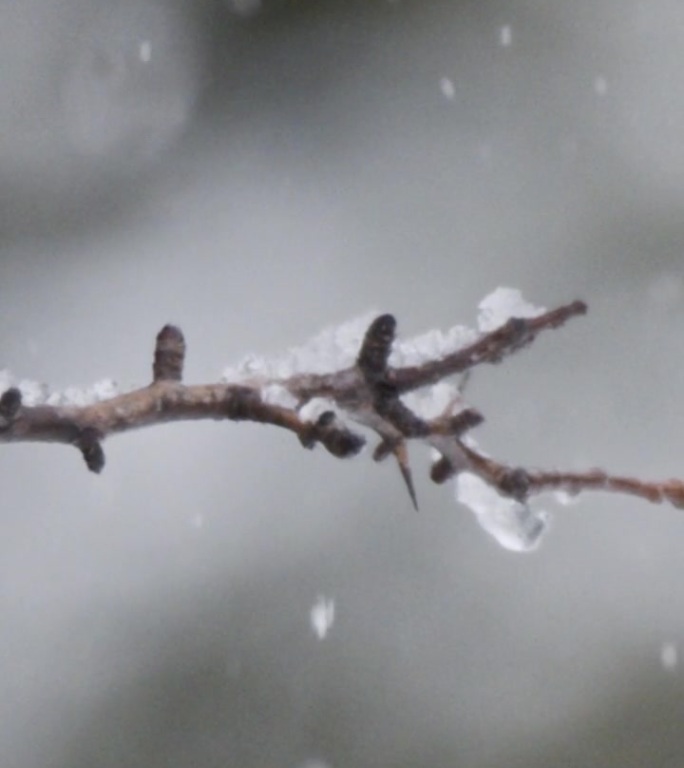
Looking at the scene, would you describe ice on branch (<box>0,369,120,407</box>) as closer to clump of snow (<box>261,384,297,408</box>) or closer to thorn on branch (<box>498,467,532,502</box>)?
clump of snow (<box>261,384,297,408</box>)

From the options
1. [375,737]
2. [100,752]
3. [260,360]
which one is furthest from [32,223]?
[260,360]

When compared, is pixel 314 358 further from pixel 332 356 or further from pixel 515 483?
pixel 515 483

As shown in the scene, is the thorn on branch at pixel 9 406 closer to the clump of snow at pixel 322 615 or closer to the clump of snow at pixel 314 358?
the clump of snow at pixel 314 358

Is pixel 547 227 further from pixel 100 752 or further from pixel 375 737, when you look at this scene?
pixel 100 752

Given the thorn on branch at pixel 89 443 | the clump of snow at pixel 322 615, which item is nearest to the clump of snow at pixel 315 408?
the thorn on branch at pixel 89 443

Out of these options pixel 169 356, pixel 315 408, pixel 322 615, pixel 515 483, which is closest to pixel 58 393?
pixel 169 356

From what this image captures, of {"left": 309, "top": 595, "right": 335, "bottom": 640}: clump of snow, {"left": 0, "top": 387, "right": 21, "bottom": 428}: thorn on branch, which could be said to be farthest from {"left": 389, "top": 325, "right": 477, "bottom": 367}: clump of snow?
{"left": 309, "top": 595, "right": 335, "bottom": 640}: clump of snow
